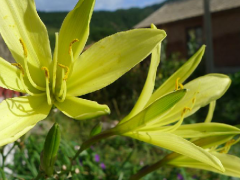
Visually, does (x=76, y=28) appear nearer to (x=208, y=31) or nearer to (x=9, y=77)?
(x=9, y=77)

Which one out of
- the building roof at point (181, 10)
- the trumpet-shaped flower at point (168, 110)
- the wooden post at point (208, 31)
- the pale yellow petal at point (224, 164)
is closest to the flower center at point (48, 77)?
the trumpet-shaped flower at point (168, 110)

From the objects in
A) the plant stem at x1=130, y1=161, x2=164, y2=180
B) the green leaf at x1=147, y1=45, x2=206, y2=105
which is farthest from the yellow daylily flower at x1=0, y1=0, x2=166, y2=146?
the plant stem at x1=130, y1=161, x2=164, y2=180

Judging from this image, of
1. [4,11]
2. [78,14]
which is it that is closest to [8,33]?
[4,11]

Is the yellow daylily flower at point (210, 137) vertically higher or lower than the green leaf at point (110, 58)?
lower

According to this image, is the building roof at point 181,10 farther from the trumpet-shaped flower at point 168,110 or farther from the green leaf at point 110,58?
the green leaf at point 110,58

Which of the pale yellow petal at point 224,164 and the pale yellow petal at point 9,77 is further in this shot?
the pale yellow petal at point 224,164

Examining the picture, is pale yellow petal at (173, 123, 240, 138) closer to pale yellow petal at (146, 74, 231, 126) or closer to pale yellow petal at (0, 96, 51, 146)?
pale yellow petal at (146, 74, 231, 126)
